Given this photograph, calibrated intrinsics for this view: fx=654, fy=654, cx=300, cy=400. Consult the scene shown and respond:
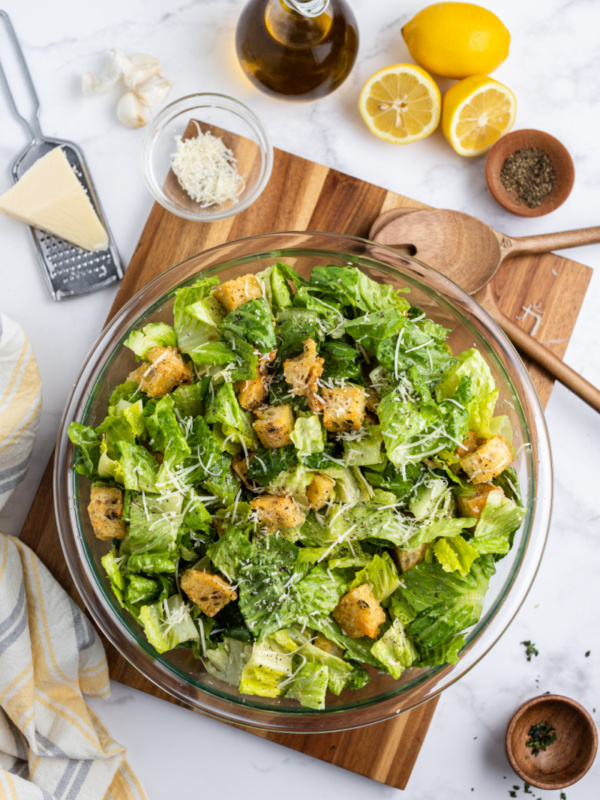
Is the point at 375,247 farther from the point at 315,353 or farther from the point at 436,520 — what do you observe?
the point at 436,520

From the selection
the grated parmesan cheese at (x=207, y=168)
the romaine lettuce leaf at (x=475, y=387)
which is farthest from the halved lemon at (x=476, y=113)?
the romaine lettuce leaf at (x=475, y=387)

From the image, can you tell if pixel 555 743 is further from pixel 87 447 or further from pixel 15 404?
pixel 15 404

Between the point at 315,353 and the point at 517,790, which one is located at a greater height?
the point at 315,353

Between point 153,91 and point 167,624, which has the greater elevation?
point 153,91

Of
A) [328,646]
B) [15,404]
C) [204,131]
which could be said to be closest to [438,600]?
[328,646]

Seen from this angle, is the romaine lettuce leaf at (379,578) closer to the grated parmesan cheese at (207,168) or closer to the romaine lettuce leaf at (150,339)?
the romaine lettuce leaf at (150,339)

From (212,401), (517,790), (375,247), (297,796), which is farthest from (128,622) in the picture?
(517,790)

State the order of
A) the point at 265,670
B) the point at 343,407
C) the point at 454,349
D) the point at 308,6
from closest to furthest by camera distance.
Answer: the point at 343,407 → the point at 265,670 → the point at 308,6 → the point at 454,349
